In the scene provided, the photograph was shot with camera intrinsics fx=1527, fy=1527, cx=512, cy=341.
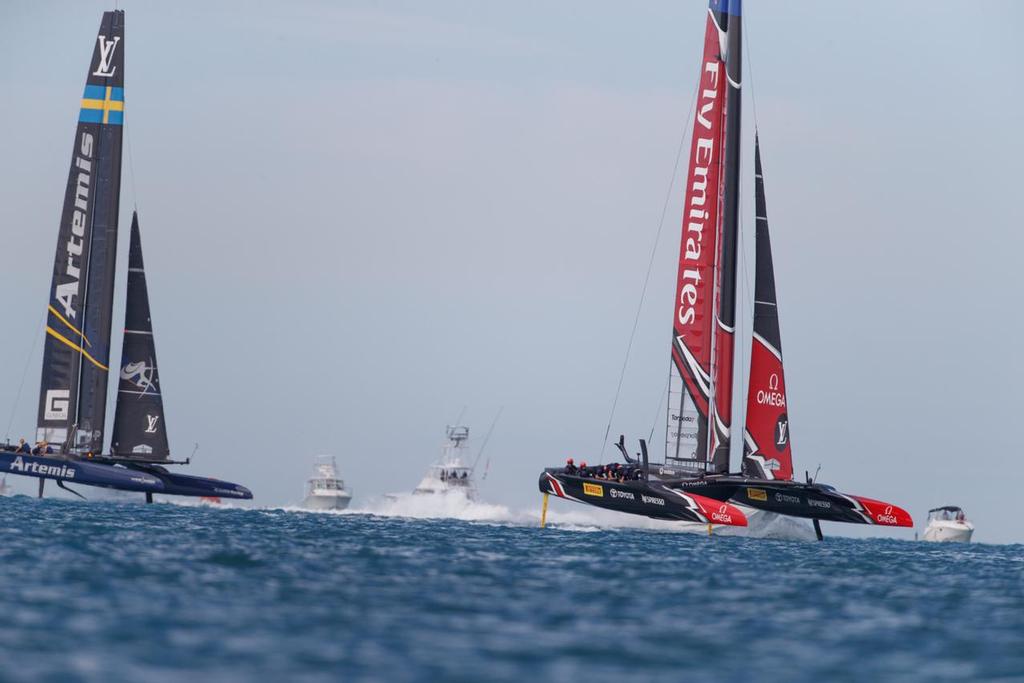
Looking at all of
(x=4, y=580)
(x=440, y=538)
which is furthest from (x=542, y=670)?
(x=440, y=538)

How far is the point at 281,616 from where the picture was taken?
18.6 meters

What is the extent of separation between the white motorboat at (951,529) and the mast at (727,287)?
3726cm

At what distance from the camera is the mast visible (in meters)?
46.8

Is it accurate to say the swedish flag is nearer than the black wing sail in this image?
No

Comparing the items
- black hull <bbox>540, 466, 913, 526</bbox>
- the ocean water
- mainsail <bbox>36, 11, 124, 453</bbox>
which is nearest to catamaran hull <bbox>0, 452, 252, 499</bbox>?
mainsail <bbox>36, 11, 124, 453</bbox>

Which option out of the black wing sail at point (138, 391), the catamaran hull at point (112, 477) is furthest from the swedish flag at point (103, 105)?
the catamaran hull at point (112, 477)

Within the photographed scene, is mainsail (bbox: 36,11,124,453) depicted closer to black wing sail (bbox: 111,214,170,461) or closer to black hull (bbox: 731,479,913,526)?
black wing sail (bbox: 111,214,170,461)

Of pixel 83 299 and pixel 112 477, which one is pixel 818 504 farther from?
pixel 83 299

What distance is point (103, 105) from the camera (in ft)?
169

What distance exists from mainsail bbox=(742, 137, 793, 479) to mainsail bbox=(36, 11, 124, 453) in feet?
69.4

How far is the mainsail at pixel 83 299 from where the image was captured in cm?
5041

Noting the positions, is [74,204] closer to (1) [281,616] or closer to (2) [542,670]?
(1) [281,616]

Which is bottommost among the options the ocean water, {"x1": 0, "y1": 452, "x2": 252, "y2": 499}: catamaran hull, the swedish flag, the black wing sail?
the ocean water

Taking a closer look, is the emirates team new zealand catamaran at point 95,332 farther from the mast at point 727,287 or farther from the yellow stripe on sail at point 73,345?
the mast at point 727,287
